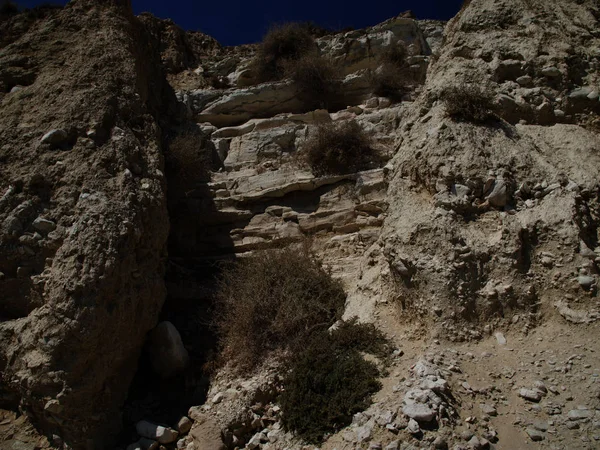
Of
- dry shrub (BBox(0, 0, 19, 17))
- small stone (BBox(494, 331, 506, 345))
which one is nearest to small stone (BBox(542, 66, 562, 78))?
small stone (BBox(494, 331, 506, 345))

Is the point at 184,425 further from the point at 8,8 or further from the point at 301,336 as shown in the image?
the point at 8,8

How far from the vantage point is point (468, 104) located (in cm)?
639

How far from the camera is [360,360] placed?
509 cm

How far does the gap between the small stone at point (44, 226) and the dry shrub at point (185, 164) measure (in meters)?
2.81

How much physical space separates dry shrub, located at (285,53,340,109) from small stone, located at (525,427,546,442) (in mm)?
8414

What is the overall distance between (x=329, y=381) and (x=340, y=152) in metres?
4.69

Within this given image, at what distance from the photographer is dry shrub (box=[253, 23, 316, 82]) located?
483 inches

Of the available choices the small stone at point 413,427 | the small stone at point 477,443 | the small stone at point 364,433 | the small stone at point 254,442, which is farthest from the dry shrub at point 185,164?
the small stone at point 477,443

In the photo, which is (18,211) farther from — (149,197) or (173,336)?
(173,336)

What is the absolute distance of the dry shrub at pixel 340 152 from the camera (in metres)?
8.55

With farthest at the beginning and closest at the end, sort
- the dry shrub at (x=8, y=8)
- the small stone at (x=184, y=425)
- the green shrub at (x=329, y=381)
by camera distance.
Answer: the dry shrub at (x=8, y=8) → the small stone at (x=184, y=425) → the green shrub at (x=329, y=381)

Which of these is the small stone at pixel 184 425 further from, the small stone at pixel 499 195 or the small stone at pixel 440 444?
the small stone at pixel 499 195

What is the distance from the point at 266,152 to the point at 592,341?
22.6 ft

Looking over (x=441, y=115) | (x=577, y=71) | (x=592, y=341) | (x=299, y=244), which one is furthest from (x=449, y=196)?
(x=577, y=71)
